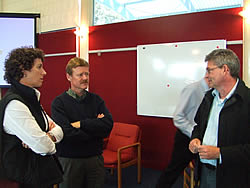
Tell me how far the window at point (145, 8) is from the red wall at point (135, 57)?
7.8 inches

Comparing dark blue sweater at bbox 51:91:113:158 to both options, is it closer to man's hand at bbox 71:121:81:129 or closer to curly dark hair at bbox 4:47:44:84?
man's hand at bbox 71:121:81:129

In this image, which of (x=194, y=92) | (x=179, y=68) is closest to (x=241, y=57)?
(x=179, y=68)

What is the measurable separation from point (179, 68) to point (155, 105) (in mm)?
698

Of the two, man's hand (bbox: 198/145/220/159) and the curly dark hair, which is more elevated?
the curly dark hair

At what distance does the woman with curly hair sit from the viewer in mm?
1319

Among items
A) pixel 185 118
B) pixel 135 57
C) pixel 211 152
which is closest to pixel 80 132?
pixel 211 152

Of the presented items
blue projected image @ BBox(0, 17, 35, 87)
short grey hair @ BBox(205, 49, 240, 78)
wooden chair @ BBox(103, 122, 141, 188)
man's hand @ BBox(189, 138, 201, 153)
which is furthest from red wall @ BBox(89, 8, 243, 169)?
man's hand @ BBox(189, 138, 201, 153)

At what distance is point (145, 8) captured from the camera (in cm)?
393

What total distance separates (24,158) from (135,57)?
276 centimetres

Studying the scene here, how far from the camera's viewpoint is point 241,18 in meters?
3.03

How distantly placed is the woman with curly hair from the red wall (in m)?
2.36

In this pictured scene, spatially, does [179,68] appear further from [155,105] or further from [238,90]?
[238,90]

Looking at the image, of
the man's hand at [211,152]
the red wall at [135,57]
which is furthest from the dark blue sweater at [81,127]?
the red wall at [135,57]

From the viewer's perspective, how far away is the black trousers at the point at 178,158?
2.41 m
